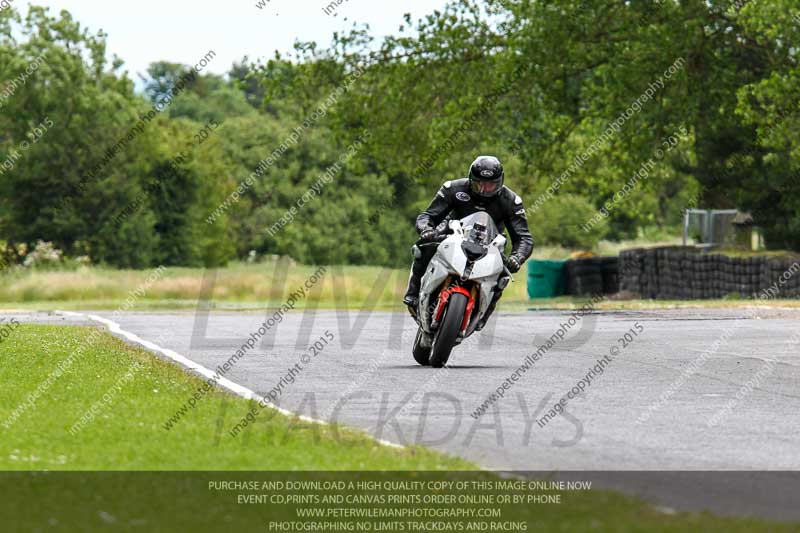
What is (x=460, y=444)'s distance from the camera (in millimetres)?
9117

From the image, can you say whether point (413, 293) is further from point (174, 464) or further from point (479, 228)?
point (174, 464)

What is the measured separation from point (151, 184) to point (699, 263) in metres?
40.4

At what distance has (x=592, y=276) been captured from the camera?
3612cm

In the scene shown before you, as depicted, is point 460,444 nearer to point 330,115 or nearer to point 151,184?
point 330,115

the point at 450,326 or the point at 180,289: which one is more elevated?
the point at 450,326

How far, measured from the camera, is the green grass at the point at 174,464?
6.48 metres

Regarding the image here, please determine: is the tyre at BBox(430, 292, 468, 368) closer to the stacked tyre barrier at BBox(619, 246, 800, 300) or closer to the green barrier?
the stacked tyre barrier at BBox(619, 246, 800, 300)

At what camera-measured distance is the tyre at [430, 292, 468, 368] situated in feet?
46.3

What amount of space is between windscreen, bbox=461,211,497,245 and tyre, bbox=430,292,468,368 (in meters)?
0.62

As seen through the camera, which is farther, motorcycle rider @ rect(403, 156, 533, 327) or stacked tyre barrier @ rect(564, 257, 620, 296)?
stacked tyre barrier @ rect(564, 257, 620, 296)

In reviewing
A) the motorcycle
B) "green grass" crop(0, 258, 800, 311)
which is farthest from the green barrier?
the motorcycle

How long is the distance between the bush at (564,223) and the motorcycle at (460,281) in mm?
60142

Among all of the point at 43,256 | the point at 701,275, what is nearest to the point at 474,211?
the point at 701,275

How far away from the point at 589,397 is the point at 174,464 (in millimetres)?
4593
